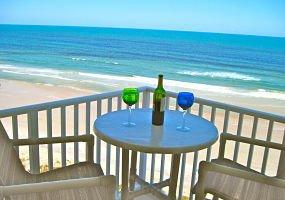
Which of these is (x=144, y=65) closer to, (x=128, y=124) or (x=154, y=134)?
(x=128, y=124)

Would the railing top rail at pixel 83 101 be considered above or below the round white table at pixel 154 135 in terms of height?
above

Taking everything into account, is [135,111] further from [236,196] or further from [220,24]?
[220,24]

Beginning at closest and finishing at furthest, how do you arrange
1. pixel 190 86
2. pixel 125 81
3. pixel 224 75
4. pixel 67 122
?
pixel 67 122, pixel 190 86, pixel 125 81, pixel 224 75

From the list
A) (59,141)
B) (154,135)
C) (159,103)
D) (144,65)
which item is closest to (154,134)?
(154,135)

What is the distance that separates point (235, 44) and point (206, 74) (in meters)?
14.7

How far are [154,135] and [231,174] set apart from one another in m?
0.49

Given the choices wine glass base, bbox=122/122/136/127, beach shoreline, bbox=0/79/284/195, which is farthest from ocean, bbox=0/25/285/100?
wine glass base, bbox=122/122/136/127

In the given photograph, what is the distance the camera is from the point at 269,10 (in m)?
21.9

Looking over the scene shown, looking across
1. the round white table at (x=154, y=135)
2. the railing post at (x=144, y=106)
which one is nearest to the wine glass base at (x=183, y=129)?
the round white table at (x=154, y=135)

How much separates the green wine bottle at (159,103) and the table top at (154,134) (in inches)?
1.8

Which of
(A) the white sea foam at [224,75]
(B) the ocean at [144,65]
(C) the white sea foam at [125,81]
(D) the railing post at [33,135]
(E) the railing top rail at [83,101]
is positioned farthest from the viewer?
(A) the white sea foam at [224,75]

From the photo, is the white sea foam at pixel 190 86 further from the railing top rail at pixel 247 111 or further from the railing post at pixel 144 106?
the railing top rail at pixel 247 111

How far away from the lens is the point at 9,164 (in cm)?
171

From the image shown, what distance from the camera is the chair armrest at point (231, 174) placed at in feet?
5.01
